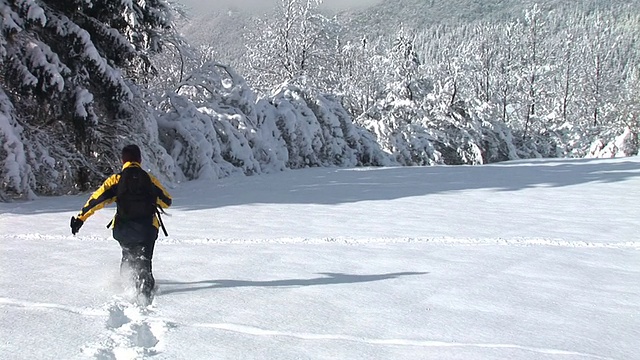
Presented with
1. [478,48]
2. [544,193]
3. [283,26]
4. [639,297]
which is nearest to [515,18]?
[478,48]

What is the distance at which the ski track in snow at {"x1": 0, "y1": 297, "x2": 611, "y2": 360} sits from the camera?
11.0ft

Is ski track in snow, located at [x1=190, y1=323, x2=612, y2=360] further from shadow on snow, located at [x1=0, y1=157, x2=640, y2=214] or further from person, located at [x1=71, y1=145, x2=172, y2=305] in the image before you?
shadow on snow, located at [x1=0, y1=157, x2=640, y2=214]

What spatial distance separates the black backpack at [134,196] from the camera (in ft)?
15.3

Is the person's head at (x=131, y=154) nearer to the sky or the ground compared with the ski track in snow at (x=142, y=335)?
nearer to the sky

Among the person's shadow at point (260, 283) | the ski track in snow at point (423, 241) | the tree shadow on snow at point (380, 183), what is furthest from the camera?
the tree shadow on snow at point (380, 183)

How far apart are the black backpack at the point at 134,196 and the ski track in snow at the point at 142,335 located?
31.8 inches

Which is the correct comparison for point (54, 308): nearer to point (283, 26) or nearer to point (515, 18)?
point (283, 26)

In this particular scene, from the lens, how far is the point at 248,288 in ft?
15.6

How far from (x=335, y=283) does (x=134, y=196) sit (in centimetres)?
186

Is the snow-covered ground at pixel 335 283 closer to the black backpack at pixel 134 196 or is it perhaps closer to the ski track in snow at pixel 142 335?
the ski track in snow at pixel 142 335

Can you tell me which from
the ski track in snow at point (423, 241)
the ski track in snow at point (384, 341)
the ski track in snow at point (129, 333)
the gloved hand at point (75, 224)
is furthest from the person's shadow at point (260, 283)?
the ski track in snow at point (423, 241)

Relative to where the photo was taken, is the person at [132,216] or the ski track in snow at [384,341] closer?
the ski track in snow at [384,341]

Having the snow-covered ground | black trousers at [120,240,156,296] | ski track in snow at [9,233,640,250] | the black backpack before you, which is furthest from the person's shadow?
ski track in snow at [9,233,640,250]

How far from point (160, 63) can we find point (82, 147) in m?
9.41
